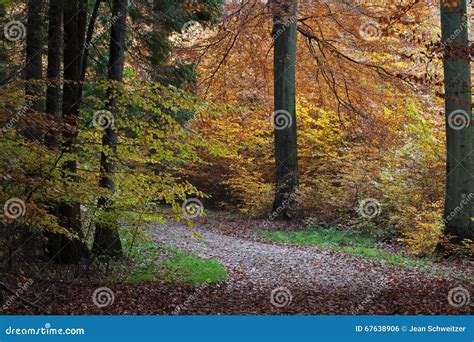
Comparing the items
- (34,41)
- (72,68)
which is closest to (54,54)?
(72,68)

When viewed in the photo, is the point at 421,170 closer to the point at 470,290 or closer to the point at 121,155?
the point at 470,290

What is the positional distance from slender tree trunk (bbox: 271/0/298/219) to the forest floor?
17.5 feet

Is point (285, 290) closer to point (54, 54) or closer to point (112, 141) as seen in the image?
point (112, 141)

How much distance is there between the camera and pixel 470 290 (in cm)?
812

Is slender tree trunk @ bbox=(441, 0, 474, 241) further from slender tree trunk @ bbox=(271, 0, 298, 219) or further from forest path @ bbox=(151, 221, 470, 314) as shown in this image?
slender tree trunk @ bbox=(271, 0, 298, 219)

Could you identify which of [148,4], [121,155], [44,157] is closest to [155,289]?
[121,155]

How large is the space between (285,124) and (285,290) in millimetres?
10195

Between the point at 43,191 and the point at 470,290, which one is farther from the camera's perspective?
the point at 470,290

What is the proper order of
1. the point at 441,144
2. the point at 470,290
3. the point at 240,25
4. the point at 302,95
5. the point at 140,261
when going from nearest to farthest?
1. the point at 470,290
2. the point at 140,261
3. the point at 441,144
4. the point at 240,25
5. the point at 302,95

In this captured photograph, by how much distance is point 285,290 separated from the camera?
877cm

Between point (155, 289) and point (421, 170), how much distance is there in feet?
31.8

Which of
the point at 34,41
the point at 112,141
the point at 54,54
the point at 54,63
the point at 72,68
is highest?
the point at 34,41

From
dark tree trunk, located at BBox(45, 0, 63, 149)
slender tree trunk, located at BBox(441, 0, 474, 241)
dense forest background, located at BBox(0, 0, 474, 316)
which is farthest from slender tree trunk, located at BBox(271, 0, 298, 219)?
dark tree trunk, located at BBox(45, 0, 63, 149)

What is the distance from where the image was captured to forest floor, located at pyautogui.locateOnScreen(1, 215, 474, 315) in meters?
7.39
